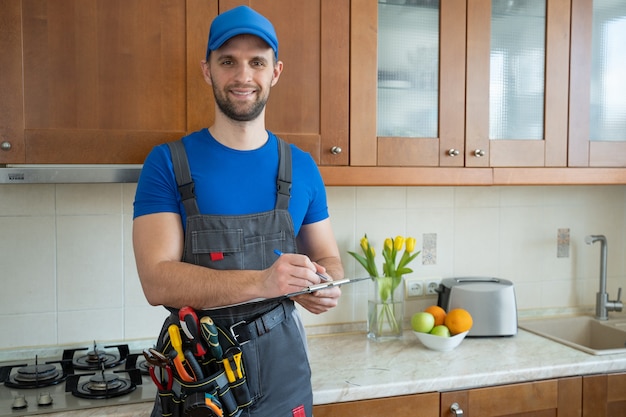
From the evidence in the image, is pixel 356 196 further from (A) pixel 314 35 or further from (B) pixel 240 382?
(B) pixel 240 382

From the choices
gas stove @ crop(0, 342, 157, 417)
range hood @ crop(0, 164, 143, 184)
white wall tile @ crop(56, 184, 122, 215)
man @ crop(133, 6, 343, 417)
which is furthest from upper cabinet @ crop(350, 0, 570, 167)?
gas stove @ crop(0, 342, 157, 417)

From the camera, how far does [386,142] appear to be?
2.08 meters

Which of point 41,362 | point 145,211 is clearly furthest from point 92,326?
point 145,211

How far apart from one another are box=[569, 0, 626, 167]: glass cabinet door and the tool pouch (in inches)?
57.6

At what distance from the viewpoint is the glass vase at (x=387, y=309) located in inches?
90.9

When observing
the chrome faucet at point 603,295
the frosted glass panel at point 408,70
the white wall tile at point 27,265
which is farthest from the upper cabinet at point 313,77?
the chrome faucet at point 603,295

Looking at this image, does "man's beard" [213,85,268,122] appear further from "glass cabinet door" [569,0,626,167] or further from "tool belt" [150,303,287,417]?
"glass cabinet door" [569,0,626,167]

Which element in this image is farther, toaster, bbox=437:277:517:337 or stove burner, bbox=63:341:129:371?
toaster, bbox=437:277:517:337

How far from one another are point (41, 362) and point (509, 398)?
147 cm

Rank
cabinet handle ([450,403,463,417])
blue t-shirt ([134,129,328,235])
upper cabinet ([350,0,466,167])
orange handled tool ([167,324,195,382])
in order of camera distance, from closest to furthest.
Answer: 1. orange handled tool ([167,324,195,382])
2. blue t-shirt ([134,129,328,235])
3. cabinet handle ([450,403,463,417])
4. upper cabinet ([350,0,466,167])

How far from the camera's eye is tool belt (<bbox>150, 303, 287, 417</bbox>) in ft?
4.76

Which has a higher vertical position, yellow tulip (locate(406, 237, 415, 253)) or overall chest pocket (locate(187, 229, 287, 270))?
overall chest pocket (locate(187, 229, 287, 270))

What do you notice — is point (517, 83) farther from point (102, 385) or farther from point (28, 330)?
point (28, 330)

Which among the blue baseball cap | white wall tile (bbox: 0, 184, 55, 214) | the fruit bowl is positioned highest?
the blue baseball cap
